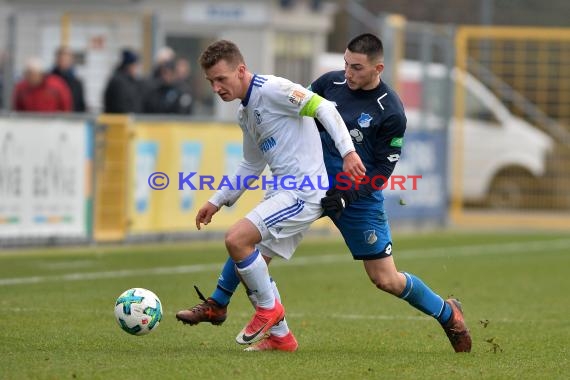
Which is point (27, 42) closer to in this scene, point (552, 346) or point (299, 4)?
point (299, 4)

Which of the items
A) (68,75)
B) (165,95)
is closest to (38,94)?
(68,75)

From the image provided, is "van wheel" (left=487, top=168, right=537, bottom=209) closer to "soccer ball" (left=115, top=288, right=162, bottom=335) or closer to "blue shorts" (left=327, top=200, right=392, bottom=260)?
"blue shorts" (left=327, top=200, right=392, bottom=260)

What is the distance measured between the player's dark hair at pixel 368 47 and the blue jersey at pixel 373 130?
27cm

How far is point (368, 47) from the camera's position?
8.21 metres

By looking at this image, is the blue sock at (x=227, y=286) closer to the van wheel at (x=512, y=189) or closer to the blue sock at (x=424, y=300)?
the blue sock at (x=424, y=300)

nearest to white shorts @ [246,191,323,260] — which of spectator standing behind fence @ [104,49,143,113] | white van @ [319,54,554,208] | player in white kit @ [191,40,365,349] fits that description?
player in white kit @ [191,40,365,349]

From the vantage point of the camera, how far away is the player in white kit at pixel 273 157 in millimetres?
7906

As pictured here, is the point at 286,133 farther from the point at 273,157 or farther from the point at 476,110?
the point at 476,110

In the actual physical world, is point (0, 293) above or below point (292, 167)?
below

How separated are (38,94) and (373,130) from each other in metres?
9.06

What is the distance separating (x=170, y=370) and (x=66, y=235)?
29.6ft

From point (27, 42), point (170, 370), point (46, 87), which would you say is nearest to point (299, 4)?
point (27, 42)

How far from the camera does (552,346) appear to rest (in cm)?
873

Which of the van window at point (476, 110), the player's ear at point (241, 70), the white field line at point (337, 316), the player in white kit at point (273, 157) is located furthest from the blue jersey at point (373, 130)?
the van window at point (476, 110)
